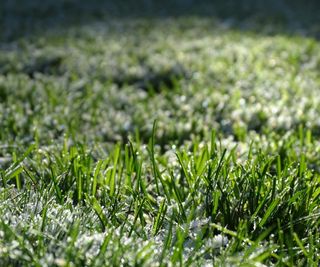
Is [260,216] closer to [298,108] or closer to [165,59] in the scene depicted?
[298,108]

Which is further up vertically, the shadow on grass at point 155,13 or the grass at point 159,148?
the shadow on grass at point 155,13

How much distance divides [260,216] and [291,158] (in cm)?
84

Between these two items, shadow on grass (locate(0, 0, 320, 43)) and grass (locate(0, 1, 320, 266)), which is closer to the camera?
grass (locate(0, 1, 320, 266))

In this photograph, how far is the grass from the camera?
1996 millimetres

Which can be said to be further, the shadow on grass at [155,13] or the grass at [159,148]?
the shadow on grass at [155,13]

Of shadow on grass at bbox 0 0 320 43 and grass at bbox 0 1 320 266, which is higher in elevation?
shadow on grass at bbox 0 0 320 43

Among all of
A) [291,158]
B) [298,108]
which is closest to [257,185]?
[291,158]

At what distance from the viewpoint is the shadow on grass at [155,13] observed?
8.50 meters

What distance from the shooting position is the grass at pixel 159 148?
78.6 inches

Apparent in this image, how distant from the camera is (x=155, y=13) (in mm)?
10352

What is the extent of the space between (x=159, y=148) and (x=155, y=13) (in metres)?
7.45

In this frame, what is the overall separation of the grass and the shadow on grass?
51 cm

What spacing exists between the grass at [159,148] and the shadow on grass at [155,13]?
51 centimetres

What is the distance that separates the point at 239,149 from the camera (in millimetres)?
3289
